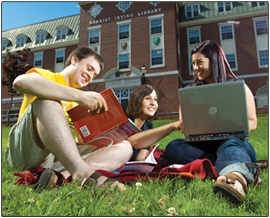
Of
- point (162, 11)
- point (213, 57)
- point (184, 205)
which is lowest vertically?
point (184, 205)

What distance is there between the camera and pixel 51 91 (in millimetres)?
1450

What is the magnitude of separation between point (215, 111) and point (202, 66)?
102 centimetres

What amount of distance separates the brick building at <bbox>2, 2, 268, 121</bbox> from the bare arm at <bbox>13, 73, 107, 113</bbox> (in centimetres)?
1300

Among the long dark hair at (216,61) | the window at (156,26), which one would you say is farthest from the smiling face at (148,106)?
the window at (156,26)

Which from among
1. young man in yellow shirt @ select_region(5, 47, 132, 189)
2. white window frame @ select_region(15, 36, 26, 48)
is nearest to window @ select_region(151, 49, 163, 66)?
white window frame @ select_region(15, 36, 26, 48)

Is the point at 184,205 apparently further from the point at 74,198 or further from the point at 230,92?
the point at 230,92

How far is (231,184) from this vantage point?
1.11 metres

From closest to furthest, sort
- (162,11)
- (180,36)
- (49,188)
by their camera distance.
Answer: (49,188) → (162,11) → (180,36)

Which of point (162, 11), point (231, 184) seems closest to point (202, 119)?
point (231, 184)

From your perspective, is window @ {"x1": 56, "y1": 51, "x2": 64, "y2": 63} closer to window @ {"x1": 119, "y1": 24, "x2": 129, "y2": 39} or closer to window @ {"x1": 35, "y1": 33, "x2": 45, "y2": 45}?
window @ {"x1": 35, "y1": 33, "x2": 45, "y2": 45}

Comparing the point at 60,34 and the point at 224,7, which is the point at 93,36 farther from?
the point at 224,7

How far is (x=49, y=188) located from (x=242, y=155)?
4.47 ft

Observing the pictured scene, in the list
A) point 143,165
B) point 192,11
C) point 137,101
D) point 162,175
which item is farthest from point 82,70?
point 192,11

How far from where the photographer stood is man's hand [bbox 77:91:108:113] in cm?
151
